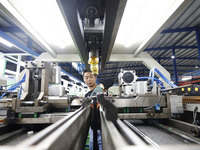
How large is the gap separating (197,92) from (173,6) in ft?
4.89

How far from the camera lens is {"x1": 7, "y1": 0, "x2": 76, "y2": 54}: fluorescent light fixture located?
54.5 inches

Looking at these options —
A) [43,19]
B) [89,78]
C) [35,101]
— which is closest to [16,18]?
[43,19]

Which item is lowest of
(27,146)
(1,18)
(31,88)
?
(27,146)

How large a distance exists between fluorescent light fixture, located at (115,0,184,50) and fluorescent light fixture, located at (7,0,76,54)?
2.93 feet

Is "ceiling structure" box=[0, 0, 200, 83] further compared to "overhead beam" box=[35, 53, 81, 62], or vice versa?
"overhead beam" box=[35, 53, 81, 62]

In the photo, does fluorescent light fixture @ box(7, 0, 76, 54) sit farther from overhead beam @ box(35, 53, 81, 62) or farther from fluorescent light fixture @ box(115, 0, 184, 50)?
fluorescent light fixture @ box(115, 0, 184, 50)

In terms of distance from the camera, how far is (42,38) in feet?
7.09

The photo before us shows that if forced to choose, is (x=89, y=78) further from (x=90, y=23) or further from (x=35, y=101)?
(x=90, y=23)

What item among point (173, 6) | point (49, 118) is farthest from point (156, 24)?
point (49, 118)

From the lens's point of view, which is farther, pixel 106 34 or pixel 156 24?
→ pixel 156 24

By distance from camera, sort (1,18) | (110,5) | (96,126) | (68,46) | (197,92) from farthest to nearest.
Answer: (1,18) → (68,46) → (197,92) → (96,126) → (110,5)

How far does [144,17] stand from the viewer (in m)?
1.61

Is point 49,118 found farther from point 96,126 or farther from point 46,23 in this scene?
point 46,23

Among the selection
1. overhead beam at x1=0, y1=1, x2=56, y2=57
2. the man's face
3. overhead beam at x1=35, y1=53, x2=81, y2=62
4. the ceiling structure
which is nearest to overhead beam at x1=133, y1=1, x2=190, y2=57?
the ceiling structure
